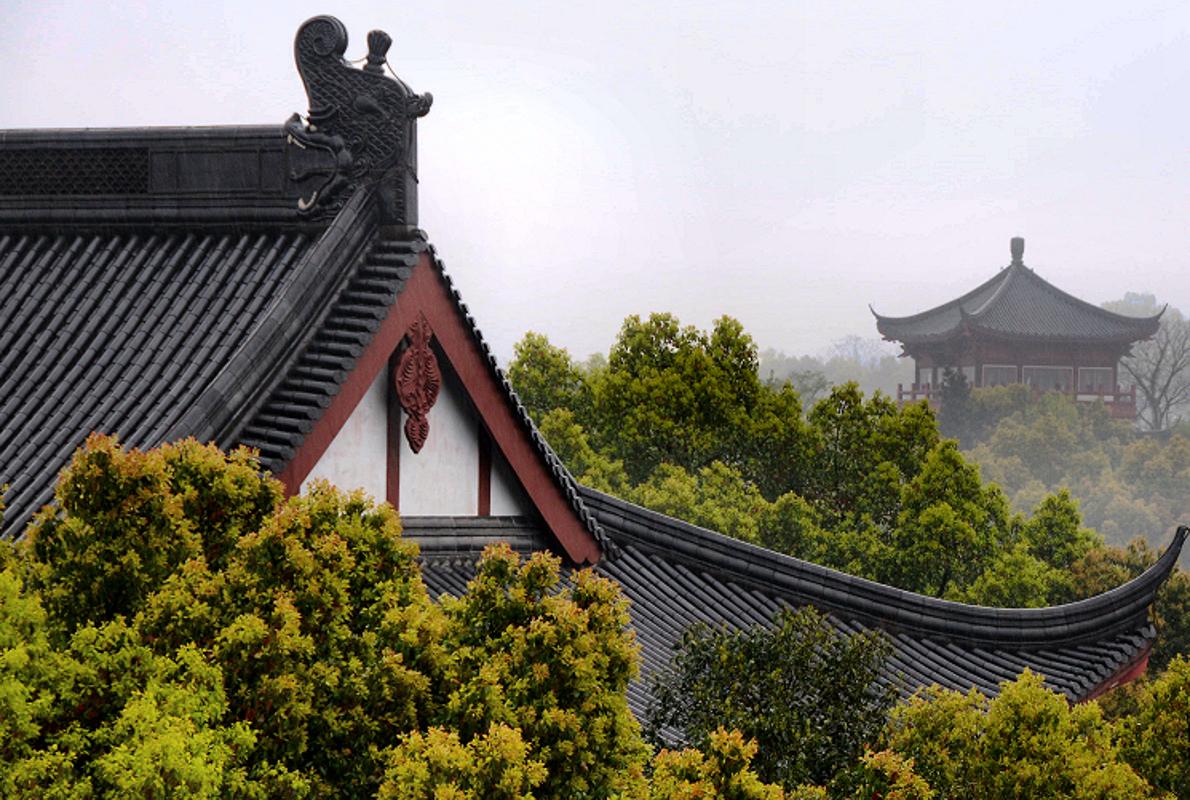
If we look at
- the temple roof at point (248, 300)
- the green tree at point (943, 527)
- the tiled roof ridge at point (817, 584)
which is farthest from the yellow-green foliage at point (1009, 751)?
the green tree at point (943, 527)

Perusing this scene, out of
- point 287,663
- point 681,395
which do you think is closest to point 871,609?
point 287,663

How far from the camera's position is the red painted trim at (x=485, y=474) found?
10.5 m

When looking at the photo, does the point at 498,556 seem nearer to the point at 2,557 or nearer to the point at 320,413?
the point at 2,557

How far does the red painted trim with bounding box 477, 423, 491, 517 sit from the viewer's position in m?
10.5

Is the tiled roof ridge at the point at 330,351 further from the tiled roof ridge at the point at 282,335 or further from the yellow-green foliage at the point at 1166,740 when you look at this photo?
the yellow-green foliage at the point at 1166,740

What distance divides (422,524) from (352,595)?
4.07 meters

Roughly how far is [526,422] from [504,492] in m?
0.52

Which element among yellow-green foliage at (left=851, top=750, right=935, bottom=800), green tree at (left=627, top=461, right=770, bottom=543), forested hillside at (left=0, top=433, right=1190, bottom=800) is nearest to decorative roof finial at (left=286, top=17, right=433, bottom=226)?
forested hillside at (left=0, top=433, right=1190, bottom=800)

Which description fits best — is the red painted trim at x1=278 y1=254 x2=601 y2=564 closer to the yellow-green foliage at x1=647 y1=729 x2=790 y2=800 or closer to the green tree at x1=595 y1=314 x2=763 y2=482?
the yellow-green foliage at x1=647 y1=729 x2=790 y2=800

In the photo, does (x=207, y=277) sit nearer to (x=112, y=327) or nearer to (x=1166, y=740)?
(x=112, y=327)

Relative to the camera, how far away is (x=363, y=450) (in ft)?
32.0

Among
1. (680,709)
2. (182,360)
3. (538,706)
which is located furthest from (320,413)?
(538,706)

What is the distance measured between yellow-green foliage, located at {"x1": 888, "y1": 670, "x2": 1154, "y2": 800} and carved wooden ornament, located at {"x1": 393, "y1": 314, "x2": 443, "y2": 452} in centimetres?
326

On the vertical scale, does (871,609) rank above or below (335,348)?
below
